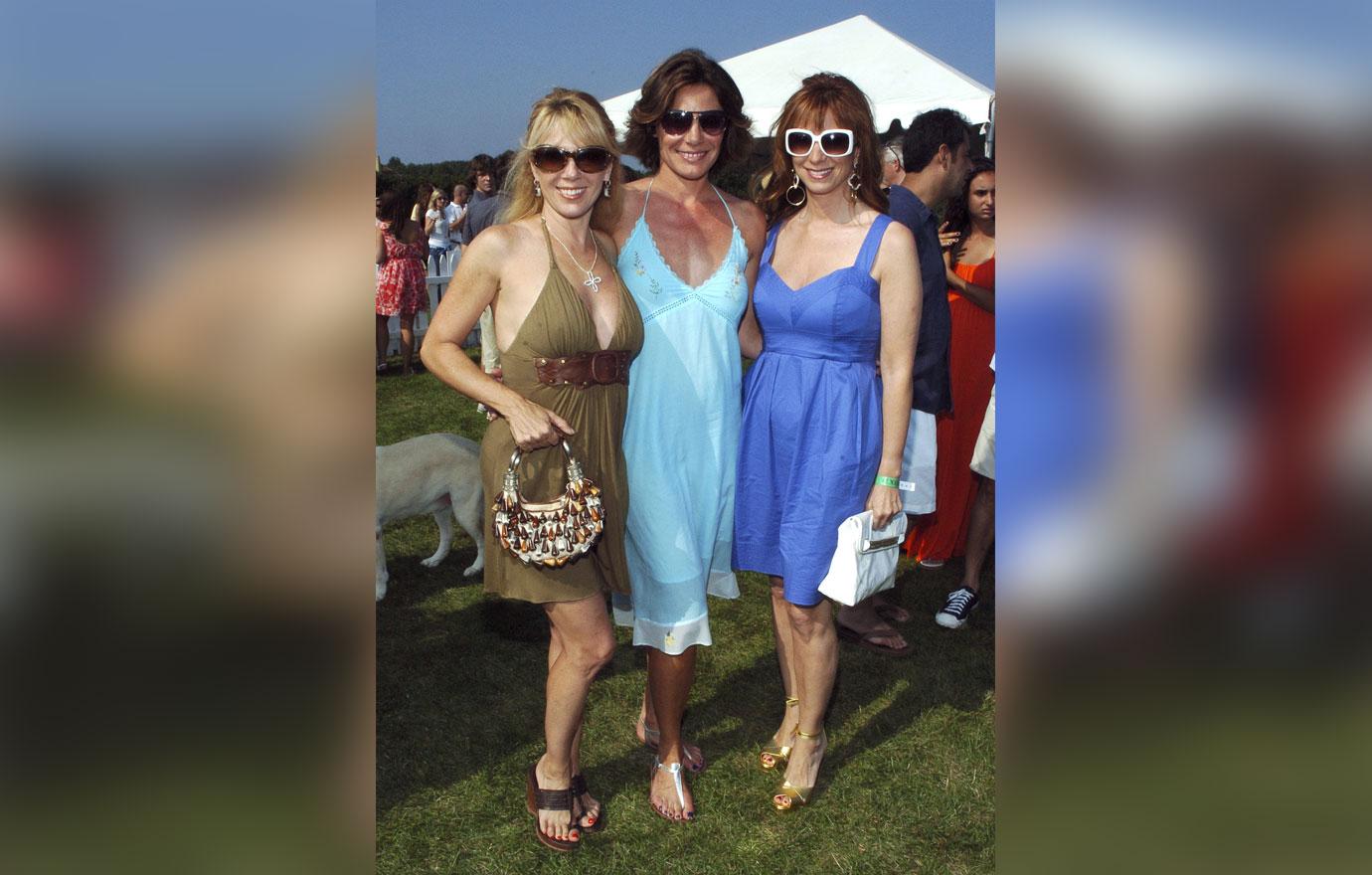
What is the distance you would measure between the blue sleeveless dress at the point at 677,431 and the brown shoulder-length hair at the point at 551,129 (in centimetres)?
31

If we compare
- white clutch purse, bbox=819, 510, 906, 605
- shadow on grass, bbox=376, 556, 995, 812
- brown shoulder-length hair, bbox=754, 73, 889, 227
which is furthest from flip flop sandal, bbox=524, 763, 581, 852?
brown shoulder-length hair, bbox=754, 73, 889, 227

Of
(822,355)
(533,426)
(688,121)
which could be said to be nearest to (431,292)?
(688,121)

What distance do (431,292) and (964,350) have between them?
10.1 m

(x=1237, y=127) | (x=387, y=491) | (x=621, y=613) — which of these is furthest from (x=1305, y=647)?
(x=387, y=491)

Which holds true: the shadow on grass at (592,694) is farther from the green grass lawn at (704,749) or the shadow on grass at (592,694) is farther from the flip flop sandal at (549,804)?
A: the flip flop sandal at (549,804)

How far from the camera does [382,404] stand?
10.3m

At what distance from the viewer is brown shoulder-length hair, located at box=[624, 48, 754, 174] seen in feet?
10.8

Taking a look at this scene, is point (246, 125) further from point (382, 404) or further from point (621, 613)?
point (382, 404)

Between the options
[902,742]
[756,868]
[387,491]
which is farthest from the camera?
[387,491]

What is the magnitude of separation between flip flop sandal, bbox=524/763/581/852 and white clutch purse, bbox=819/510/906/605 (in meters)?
1.04

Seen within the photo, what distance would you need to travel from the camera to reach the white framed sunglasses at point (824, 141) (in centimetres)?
324

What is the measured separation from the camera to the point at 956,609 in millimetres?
5199

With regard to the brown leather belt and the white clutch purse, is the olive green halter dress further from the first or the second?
the white clutch purse

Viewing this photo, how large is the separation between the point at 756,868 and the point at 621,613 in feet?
3.00
